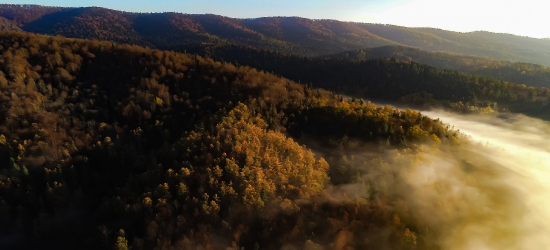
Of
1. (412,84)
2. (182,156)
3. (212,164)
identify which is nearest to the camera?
(212,164)

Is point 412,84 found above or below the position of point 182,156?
above

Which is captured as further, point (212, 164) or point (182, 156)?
point (182, 156)

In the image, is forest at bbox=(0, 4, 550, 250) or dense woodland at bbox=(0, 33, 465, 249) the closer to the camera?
dense woodland at bbox=(0, 33, 465, 249)

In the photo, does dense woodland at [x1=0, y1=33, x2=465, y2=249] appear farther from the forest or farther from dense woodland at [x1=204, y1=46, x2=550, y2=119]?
dense woodland at [x1=204, y1=46, x2=550, y2=119]

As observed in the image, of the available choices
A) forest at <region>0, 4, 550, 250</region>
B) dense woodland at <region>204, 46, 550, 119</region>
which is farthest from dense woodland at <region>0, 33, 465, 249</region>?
dense woodland at <region>204, 46, 550, 119</region>

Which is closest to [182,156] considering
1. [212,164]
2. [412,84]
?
[212,164]

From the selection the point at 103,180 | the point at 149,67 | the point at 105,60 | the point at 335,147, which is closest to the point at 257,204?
the point at 335,147

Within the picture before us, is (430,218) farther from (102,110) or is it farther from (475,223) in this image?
(102,110)

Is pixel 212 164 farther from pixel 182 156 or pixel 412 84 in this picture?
pixel 412 84

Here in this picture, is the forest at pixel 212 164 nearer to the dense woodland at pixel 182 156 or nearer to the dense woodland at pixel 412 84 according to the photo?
the dense woodland at pixel 182 156
